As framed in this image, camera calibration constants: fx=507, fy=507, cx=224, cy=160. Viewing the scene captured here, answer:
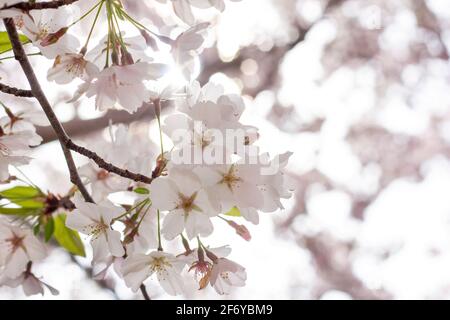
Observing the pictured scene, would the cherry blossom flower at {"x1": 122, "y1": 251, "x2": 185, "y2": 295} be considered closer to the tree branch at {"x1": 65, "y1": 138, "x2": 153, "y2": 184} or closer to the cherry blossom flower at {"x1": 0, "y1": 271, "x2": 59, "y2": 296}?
the tree branch at {"x1": 65, "y1": 138, "x2": 153, "y2": 184}

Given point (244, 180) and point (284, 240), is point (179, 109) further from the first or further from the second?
point (284, 240)

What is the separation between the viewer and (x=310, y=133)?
643 cm

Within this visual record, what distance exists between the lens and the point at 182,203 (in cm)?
96

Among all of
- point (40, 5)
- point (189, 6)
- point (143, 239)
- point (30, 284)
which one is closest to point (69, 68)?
point (40, 5)

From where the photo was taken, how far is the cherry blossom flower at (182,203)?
92 cm

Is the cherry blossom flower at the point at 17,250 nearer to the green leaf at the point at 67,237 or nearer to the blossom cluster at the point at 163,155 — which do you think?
the blossom cluster at the point at 163,155

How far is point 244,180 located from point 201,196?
0.09 meters

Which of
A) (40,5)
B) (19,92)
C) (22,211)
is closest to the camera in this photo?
(40,5)

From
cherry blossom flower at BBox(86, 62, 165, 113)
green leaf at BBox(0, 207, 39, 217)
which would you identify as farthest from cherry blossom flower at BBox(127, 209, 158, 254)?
green leaf at BBox(0, 207, 39, 217)

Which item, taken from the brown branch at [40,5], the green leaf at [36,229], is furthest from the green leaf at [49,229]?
the brown branch at [40,5]

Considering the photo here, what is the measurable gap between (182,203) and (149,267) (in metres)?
0.22

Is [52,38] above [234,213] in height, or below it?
above

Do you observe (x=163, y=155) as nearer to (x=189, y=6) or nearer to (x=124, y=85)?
(x=124, y=85)
